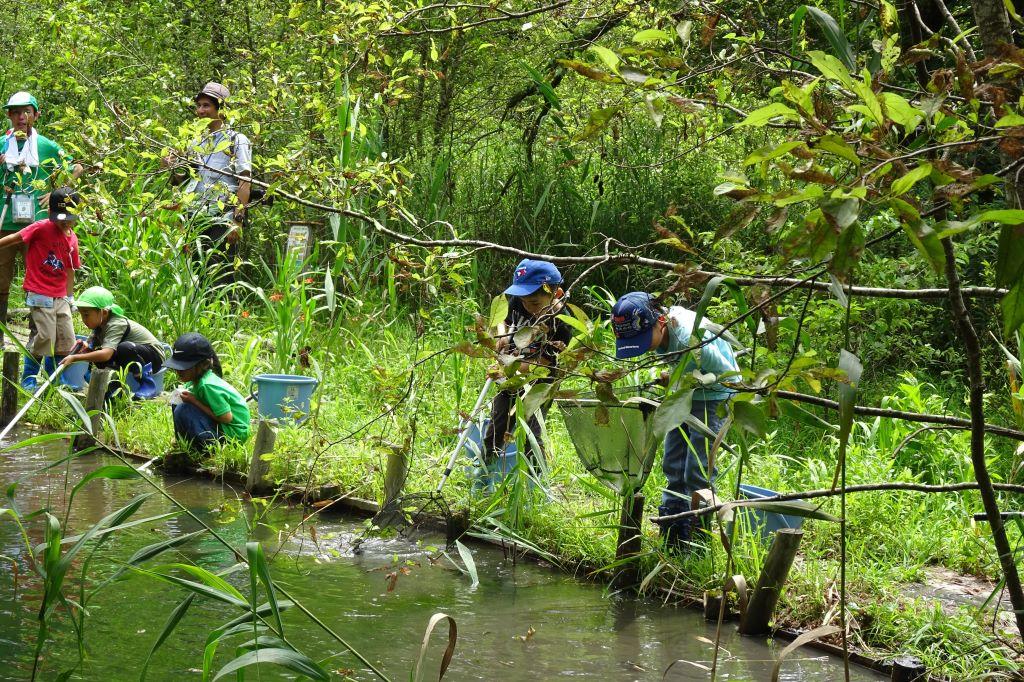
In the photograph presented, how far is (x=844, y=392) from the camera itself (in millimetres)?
1832

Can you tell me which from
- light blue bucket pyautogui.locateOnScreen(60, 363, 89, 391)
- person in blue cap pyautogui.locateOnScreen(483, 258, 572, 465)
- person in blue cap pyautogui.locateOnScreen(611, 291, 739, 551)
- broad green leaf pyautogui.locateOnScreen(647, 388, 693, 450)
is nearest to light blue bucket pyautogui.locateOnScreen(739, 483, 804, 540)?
person in blue cap pyautogui.locateOnScreen(611, 291, 739, 551)

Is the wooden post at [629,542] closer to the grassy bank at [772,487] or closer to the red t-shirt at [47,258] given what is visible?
the grassy bank at [772,487]

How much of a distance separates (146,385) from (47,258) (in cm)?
116

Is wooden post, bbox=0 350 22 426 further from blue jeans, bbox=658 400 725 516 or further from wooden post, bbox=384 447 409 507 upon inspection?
blue jeans, bbox=658 400 725 516

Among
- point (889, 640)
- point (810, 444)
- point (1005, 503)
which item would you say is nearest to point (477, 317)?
point (889, 640)

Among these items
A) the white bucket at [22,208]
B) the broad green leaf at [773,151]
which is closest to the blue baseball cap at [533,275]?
the broad green leaf at [773,151]

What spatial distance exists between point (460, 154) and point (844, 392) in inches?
400

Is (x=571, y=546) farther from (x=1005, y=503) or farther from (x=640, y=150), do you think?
(x=640, y=150)

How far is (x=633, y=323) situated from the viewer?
4.93m

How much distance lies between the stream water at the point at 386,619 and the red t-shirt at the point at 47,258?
2.39 m

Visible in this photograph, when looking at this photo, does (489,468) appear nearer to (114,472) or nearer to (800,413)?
(114,472)

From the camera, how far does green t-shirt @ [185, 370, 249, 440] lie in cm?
723

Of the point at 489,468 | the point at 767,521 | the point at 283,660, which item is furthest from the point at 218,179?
the point at 283,660

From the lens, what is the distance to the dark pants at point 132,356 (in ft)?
26.5
